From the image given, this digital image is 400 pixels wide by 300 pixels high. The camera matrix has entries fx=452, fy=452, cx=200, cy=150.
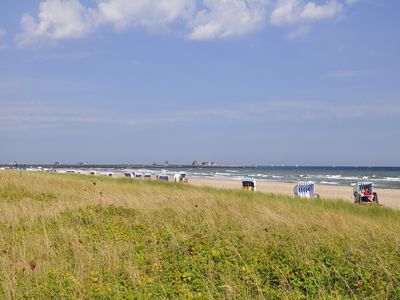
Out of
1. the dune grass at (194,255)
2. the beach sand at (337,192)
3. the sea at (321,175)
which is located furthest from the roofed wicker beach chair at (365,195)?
the sea at (321,175)

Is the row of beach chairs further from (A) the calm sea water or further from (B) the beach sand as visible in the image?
(A) the calm sea water

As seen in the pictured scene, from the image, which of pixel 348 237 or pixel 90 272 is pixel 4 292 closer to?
pixel 90 272

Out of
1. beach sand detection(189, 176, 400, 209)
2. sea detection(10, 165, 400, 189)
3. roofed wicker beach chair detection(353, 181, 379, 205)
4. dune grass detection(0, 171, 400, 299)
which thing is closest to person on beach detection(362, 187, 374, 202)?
roofed wicker beach chair detection(353, 181, 379, 205)

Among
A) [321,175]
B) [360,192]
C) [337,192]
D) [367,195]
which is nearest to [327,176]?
[321,175]

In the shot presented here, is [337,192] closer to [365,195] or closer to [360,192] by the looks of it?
[360,192]

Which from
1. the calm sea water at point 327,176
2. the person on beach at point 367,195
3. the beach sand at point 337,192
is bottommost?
the beach sand at point 337,192

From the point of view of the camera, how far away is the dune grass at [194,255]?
183 inches

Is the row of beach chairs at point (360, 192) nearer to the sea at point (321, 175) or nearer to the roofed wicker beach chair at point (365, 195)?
the roofed wicker beach chair at point (365, 195)

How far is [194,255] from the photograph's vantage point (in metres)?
5.91

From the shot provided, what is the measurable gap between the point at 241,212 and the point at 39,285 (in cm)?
547

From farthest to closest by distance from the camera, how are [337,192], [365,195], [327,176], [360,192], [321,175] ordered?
[321,175]
[327,176]
[337,192]
[360,192]
[365,195]

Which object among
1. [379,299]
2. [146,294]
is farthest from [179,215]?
[379,299]

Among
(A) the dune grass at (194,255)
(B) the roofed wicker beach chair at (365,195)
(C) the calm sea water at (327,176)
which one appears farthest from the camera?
(C) the calm sea water at (327,176)

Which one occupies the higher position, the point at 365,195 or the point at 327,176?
the point at 365,195
